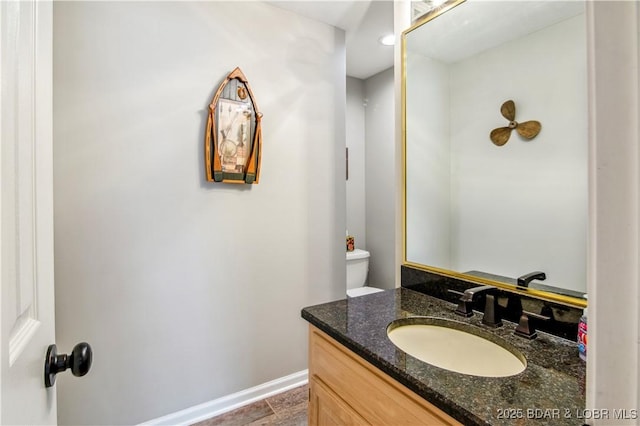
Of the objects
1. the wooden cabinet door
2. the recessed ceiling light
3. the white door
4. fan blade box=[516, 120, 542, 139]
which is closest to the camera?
the white door

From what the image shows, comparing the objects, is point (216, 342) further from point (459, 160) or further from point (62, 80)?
point (459, 160)

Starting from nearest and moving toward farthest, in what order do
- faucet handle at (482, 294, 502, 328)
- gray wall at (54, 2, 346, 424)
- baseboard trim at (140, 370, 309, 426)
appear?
faucet handle at (482, 294, 502, 328) → gray wall at (54, 2, 346, 424) → baseboard trim at (140, 370, 309, 426)

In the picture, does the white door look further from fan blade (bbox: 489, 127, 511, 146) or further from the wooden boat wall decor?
fan blade (bbox: 489, 127, 511, 146)

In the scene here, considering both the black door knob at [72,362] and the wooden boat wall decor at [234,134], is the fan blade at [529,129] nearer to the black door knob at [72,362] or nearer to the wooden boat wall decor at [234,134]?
the wooden boat wall decor at [234,134]

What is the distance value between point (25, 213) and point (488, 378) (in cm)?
99

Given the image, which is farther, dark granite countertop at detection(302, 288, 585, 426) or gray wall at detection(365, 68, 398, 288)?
gray wall at detection(365, 68, 398, 288)

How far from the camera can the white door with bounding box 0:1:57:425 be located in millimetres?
387

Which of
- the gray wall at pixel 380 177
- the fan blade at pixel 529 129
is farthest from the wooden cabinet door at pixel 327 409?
the gray wall at pixel 380 177

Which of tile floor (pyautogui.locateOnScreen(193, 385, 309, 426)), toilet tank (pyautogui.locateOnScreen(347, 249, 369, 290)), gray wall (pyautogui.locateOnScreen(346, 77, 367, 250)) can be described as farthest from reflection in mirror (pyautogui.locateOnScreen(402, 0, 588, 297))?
gray wall (pyautogui.locateOnScreen(346, 77, 367, 250))

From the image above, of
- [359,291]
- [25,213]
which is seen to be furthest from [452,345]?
[359,291]

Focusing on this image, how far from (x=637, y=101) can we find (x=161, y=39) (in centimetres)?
195

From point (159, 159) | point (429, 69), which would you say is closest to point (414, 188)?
point (429, 69)

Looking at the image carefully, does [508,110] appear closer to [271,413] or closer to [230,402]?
[271,413]

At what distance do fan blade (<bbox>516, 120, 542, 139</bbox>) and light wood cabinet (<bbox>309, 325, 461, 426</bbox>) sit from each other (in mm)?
1022
